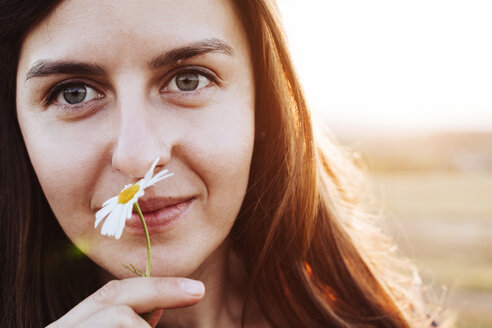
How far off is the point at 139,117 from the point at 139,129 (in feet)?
0.13

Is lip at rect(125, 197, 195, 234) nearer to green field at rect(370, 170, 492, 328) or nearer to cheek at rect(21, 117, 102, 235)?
cheek at rect(21, 117, 102, 235)

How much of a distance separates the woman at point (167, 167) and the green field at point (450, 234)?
0.66 metres

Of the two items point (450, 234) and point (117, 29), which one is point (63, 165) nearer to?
point (117, 29)

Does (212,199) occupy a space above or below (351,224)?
above

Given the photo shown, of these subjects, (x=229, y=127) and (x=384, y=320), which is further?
(x=384, y=320)

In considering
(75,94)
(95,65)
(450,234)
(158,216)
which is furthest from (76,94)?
(450,234)

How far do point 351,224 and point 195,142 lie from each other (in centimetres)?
112

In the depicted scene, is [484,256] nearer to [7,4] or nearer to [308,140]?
[308,140]

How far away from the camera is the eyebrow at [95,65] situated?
4.98 feet

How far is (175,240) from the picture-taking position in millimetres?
1607

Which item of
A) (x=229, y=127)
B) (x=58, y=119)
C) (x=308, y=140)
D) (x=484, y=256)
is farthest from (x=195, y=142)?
(x=484, y=256)

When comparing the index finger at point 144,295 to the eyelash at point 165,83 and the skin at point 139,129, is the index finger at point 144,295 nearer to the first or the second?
the skin at point 139,129

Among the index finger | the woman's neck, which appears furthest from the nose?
the woman's neck

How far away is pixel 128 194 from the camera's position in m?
1.34
